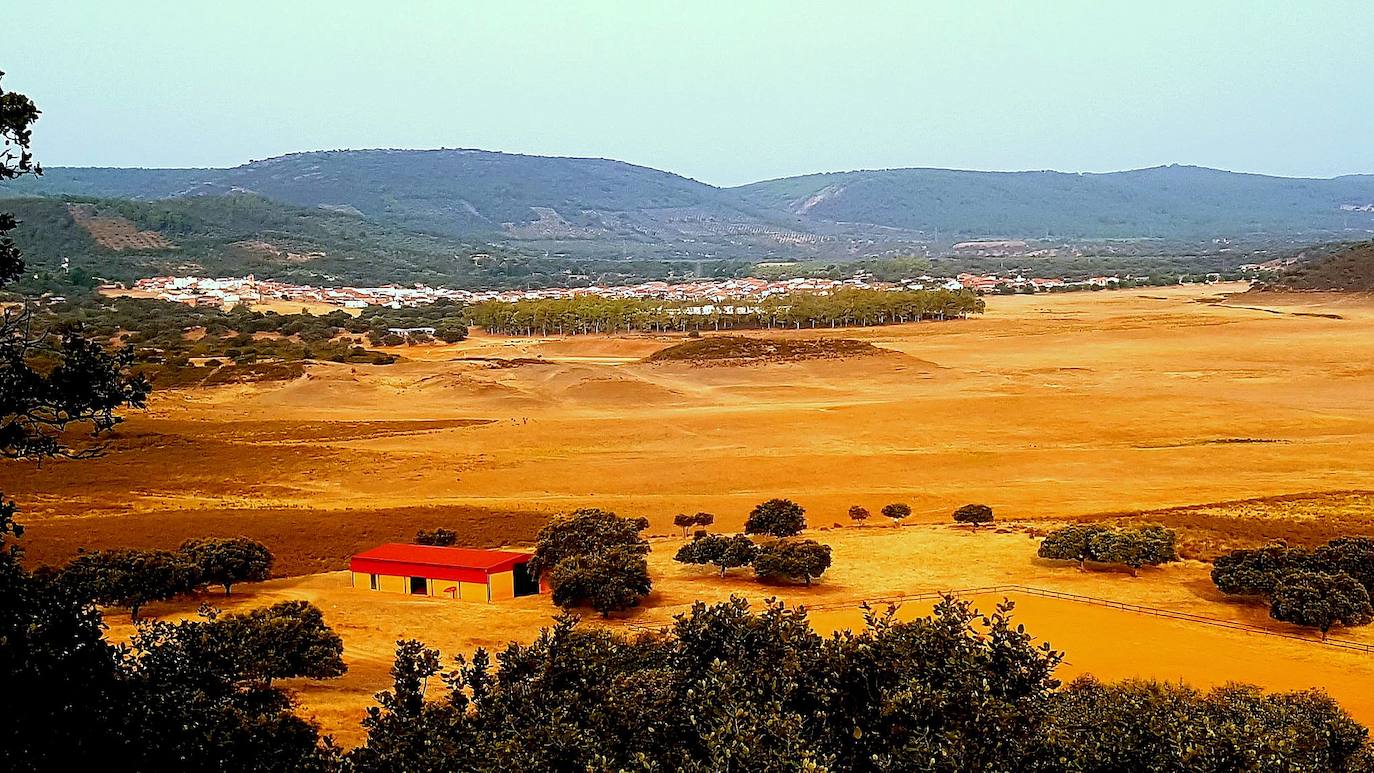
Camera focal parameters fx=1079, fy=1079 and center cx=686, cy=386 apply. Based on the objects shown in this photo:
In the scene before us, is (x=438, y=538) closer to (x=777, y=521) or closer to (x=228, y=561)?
(x=228, y=561)

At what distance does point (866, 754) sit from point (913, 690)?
0.86 metres

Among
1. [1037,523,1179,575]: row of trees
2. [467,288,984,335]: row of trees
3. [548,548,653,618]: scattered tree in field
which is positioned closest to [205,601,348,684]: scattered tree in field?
[548,548,653,618]: scattered tree in field

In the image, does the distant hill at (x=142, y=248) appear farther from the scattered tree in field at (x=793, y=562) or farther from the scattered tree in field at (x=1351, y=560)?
the scattered tree in field at (x=1351, y=560)

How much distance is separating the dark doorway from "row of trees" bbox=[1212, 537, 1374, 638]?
16.3 m

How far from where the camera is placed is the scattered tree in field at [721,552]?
27484 millimetres

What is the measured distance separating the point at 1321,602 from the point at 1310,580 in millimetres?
965

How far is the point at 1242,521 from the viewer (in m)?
32.2

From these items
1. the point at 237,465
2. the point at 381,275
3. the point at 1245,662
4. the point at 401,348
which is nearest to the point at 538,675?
the point at 1245,662

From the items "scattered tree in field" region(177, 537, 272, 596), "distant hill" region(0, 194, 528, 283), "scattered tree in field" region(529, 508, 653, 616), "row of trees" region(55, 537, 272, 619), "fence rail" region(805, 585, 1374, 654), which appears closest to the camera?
"fence rail" region(805, 585, 1374, 654)

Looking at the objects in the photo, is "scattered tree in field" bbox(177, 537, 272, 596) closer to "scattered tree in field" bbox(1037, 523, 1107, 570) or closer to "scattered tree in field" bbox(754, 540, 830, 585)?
"scattered tree in field" bbox(754, 540, 830, 585)

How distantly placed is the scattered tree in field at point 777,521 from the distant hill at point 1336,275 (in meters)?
114

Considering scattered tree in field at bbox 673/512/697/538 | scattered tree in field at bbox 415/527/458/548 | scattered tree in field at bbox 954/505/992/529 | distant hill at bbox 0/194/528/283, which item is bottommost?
scattered tree in field at bbox 673/512/697/538

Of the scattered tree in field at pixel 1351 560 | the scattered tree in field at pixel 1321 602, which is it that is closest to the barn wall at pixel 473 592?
the scattered tree in field at pixel 1321 602

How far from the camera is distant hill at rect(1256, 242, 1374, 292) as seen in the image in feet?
407
